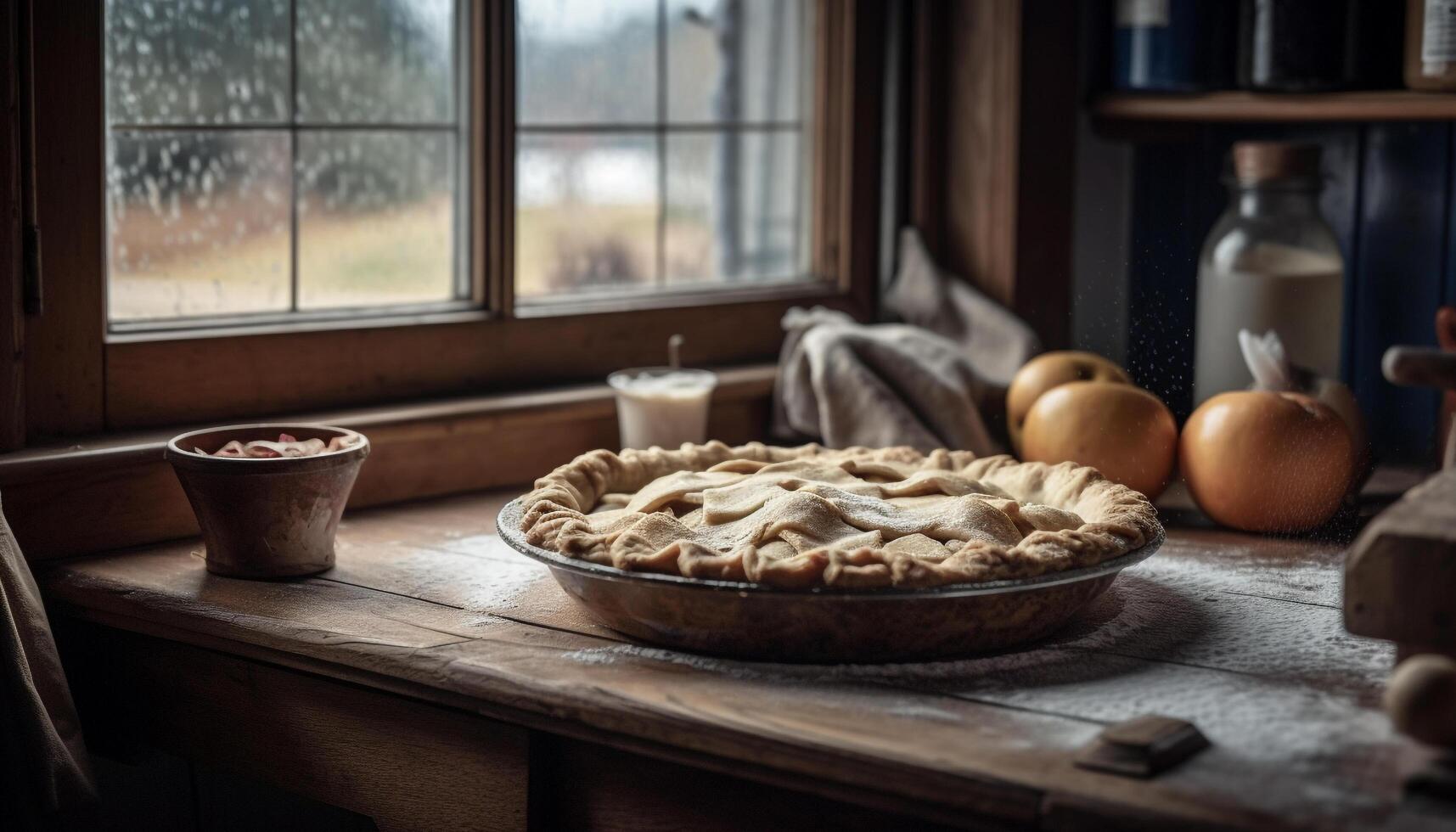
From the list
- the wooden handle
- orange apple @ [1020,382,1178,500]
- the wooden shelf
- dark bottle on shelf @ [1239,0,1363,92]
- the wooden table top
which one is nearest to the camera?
the wooden table top

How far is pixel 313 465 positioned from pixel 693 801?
444 millimetres

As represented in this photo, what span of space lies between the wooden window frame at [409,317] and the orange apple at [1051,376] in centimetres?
39

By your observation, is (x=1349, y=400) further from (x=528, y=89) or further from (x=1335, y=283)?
(x=528, y=89)

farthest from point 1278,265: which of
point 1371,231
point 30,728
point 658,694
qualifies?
point 30,728

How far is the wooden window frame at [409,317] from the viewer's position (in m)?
1.38

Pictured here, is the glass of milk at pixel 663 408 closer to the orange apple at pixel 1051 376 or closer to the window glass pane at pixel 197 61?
the orange apple at pixel 1051 376

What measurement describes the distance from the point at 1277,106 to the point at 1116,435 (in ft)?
1.63

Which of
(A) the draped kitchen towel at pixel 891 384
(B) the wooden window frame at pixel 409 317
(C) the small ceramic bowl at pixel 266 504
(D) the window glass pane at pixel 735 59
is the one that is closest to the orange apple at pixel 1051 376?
(A) the draped kitchen towel at pixel 891 384

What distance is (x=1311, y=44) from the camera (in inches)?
69.0

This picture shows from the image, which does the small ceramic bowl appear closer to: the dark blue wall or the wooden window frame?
the wooden window frame

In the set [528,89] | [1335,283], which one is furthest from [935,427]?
[528,89]

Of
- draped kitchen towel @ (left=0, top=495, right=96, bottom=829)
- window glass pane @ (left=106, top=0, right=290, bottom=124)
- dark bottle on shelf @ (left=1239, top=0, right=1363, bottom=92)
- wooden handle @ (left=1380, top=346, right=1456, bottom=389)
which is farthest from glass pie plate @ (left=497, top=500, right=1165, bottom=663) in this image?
dark bottle on shelf @ (left=1239, top=0, right=1363, bottom=92)

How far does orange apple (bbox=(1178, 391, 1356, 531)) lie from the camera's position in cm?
146

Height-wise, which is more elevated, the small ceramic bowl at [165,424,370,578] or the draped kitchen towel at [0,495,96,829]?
the small ceramic bowl at [165,424,370,578]
